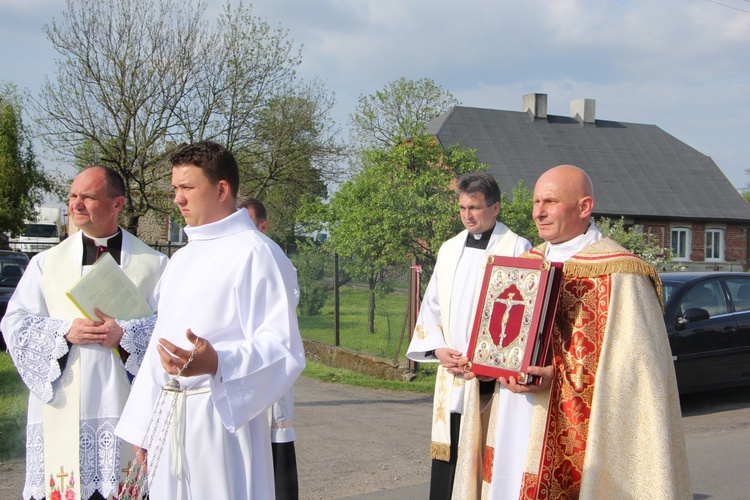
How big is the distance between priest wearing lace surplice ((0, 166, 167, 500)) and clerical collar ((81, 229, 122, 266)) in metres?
0.17

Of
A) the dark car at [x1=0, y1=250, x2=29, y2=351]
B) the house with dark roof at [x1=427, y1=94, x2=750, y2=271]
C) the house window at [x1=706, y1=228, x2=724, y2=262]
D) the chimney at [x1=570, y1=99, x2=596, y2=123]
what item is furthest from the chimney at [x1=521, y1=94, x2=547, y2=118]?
the dark car at [x1=0, y1=250, x2=29, y2=351]

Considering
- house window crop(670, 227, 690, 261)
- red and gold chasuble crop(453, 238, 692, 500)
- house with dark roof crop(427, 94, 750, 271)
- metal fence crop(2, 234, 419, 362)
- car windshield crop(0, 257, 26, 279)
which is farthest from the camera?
house window crop(670, 227, 690, 261)

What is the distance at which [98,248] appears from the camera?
4.21m

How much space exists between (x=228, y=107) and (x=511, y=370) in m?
12.4

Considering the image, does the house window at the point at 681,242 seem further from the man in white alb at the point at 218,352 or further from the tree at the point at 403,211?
the man in white alb at the point at 218,352

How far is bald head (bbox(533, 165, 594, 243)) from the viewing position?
3.58 m

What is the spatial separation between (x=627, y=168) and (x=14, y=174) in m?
27.6

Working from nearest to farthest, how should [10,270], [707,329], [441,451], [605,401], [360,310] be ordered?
[605,401], [441,451], [707,329], [360,310], [10,270]

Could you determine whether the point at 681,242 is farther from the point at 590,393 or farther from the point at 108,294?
the point at 108,294

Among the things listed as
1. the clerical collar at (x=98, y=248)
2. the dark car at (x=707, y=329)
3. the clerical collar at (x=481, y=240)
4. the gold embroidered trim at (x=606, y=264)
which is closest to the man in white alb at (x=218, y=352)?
the clerical collar at (x=98, y=248)

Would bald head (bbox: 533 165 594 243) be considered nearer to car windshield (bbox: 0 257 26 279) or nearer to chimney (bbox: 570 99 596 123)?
car windshield (bbox: 0 257 26 279)

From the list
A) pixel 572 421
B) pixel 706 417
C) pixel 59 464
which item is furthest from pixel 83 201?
pixel 706 417

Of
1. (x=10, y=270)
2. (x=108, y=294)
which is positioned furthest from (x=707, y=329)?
(x=10, y=270)

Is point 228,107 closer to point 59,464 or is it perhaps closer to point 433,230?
point 433,230
